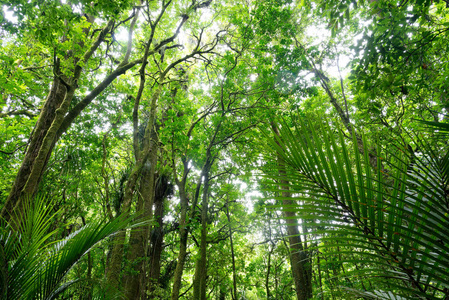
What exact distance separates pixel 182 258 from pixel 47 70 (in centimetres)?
652

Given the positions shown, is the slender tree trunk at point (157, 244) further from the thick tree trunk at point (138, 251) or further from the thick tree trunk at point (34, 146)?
the thick tree trunk at point (34, 146)

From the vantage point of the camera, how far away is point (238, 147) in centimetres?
619

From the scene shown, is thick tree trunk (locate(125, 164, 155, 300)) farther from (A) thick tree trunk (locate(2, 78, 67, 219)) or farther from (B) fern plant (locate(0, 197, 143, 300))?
(B) fern plant (locate(0, 197, 143, 300))

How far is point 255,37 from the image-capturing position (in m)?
5.24

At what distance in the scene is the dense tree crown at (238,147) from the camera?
2.91 feet

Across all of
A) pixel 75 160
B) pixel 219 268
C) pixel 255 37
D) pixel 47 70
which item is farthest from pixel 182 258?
pixel 47 70

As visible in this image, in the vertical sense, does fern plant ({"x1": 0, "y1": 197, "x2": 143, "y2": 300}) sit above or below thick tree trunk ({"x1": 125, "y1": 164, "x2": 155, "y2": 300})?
below

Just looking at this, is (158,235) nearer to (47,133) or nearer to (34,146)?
(34,146)

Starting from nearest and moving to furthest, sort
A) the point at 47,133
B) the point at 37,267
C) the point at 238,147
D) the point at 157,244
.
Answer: the point at 37,267
the point at 47,133
the point at 238,147
the point at 157,244

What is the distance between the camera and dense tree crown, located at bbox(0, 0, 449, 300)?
887 millimetres

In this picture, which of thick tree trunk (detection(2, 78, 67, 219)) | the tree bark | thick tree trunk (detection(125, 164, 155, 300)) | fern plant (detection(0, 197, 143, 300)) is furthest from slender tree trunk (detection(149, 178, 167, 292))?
fern plant (detection(0, 197, 143, 300))

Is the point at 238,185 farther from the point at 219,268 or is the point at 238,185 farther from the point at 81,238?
the point at 81,238

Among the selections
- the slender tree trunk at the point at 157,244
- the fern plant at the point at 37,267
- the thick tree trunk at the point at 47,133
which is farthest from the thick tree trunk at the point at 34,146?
the slender tree trunk at the point at 157,244

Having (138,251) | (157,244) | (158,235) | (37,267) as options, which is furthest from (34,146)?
(157,244)
